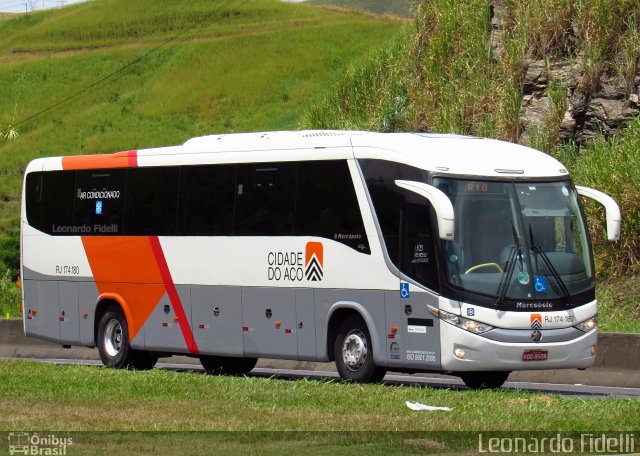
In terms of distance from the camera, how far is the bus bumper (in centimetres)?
1658

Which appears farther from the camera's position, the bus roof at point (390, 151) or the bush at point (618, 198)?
the bush at point (618, 198)

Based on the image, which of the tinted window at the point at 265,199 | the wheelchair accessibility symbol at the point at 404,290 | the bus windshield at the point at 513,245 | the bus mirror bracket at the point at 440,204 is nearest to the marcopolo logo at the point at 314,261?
the tinted window at the point at 265,199

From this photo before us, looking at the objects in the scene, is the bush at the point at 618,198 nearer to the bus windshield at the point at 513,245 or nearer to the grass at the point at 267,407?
the bus windshield at the point at 513,245

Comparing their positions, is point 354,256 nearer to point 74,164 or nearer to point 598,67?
point 74,164

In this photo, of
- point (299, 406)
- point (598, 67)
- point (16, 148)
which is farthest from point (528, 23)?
point (16, 148)

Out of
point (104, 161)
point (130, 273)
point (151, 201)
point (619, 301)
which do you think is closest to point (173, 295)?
point (130, 273)

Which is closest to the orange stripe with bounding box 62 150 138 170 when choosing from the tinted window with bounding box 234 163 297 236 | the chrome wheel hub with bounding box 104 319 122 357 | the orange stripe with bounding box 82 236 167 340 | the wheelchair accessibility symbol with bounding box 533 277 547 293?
the orange stripe with bounding box 82 236 167 340

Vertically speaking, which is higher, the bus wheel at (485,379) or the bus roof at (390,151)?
the bus roof at (390,151)

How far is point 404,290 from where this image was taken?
1728 centimetres

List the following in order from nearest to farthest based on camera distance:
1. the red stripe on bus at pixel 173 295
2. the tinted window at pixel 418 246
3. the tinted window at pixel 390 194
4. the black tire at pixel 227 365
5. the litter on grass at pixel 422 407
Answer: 1. the litter on grass at pixel 422 407
2. the tinted window at pixel 418 246
3. the tinted window at pixel 390 194
4. the red stripe on bus at pixel 173 295
5. the black tire at pixel 227 365

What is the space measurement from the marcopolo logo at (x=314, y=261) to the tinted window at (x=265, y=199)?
518 mm

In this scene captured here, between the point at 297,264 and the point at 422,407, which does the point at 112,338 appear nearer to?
the point at 297,264

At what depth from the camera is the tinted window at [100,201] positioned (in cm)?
2225

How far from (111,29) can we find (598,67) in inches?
3550
